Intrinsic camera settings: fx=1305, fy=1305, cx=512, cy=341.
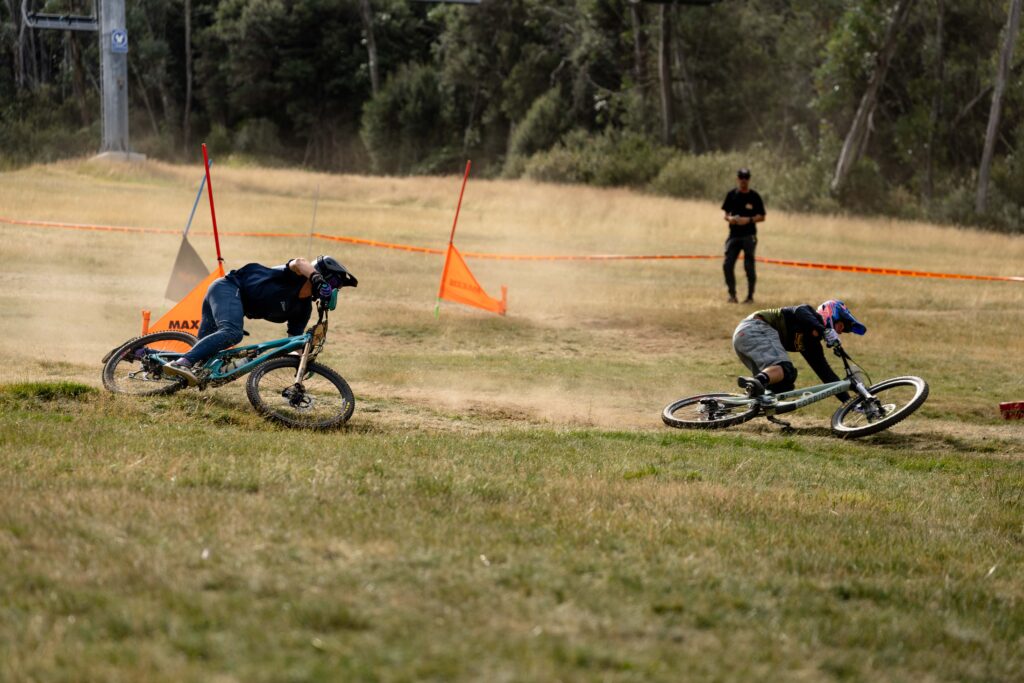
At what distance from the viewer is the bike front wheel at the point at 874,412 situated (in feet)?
39.0

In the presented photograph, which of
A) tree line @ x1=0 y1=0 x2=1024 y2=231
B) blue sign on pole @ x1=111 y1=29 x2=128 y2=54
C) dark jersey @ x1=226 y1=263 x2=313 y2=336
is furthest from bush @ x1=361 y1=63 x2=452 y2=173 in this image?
dark jersey @ x1=226 y1=263 x2=313 y2=336

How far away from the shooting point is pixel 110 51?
150 feet

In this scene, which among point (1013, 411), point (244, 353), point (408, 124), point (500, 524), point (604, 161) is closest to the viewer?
point (500, 524)

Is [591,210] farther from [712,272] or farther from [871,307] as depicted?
[871,307]

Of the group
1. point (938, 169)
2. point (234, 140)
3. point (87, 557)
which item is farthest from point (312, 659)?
point (234, 140)

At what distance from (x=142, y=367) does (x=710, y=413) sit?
5.42 m

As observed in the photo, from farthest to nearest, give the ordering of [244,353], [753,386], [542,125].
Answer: [542,125], [753,386], [244,353]

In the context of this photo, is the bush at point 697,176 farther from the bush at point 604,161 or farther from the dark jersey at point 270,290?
the dark jersey at point 270,290

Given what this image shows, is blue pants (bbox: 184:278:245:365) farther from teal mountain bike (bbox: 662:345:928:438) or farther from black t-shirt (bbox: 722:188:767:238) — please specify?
black t-shirt (bbox: 722:188:767:238)

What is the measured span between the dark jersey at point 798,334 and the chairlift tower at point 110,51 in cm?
3639

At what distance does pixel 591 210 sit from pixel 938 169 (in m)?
22.4

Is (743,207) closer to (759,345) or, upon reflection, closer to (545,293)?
(545,293)

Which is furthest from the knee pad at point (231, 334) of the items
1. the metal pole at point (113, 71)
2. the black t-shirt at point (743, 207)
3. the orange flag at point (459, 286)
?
the metal pole at point (113, 71)

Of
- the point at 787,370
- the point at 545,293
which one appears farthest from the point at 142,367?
the point at 545,293
